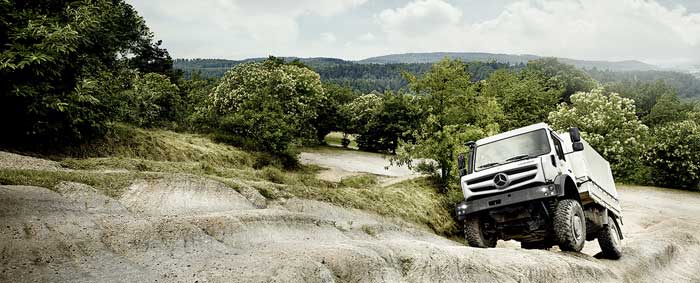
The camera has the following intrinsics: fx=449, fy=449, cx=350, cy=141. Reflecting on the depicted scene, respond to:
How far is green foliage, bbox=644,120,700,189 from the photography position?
43.2 meters

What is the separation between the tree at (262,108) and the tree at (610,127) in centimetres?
2557

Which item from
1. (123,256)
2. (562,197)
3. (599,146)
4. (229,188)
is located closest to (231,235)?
(123,256)

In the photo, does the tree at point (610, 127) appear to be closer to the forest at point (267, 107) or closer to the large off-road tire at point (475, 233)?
the forest at point (267, 107)

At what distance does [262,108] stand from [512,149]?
2933cm

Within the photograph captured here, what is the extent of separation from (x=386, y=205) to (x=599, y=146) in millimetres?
30628

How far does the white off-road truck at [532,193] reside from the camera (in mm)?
12781

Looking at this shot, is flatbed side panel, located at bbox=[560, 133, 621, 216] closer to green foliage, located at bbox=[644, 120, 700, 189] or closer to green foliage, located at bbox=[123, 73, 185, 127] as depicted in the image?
green foliage, located at bbox=[123, 73, 185, 127]

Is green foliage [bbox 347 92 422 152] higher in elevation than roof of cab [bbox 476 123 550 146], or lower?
lower

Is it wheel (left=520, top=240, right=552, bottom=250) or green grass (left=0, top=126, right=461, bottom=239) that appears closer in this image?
green grass (left=0, top=126, right=461, bottom=239)

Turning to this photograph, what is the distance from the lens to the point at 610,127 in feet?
136

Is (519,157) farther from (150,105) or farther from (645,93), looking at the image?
(645,93)

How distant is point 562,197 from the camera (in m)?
13.4

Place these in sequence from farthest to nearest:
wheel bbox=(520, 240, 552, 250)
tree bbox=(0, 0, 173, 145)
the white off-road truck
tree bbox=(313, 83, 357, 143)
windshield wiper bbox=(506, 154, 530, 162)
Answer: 1. tree bbox=(313, 83, 357, 143)
2. wheel bbox=(520, 240, 552, 250)
3. windshield wiper bbox=(506, 154, 530, 162)
4. tree bbox=(0, 0, 173, 145)
5. the white off-road truck

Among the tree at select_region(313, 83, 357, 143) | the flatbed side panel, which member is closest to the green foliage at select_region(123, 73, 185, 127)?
the flatbed side panel
